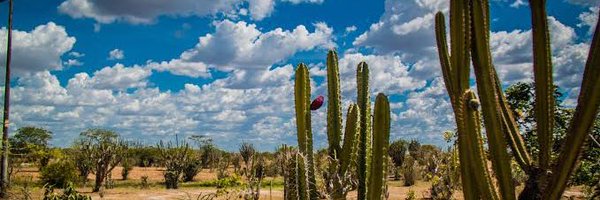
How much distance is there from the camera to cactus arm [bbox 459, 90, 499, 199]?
3480 millimetres

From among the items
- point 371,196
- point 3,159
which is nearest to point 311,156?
point 371,196

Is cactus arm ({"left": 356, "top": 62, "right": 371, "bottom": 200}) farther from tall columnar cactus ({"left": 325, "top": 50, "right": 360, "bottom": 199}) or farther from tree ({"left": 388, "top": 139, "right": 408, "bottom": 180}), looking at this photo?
tree ({"left": 388, "top": 139, "right": 408, "bottom": 180})

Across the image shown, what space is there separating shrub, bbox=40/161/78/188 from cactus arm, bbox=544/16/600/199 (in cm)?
2016

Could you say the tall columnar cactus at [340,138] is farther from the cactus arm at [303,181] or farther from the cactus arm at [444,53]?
the cactus arm at [444,53]

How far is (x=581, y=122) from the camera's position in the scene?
337 centimetres

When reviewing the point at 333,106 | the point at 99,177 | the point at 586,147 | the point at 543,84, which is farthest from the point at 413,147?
the point at 543,84

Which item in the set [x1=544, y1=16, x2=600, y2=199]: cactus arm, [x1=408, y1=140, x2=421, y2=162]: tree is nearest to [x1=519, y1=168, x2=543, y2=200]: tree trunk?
[x1=544, y1=16, x2=600, y2=199]: cactus arm

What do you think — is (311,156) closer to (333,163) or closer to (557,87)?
(333,163)

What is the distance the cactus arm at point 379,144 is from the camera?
4.77 m

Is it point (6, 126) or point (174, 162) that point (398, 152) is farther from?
point (6, 126)

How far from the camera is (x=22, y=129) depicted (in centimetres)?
4050

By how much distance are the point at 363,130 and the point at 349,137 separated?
14cm

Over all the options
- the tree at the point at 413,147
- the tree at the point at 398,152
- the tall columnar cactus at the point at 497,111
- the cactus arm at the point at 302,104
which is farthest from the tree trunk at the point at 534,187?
the tree at the point at 413,147

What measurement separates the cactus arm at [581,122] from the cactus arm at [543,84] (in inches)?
6.7
